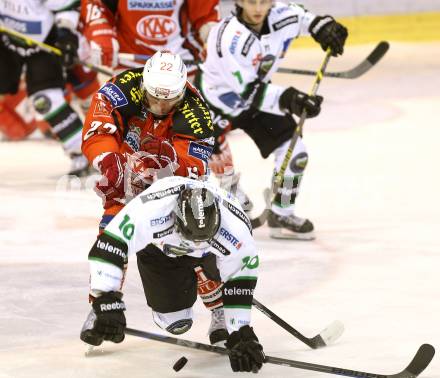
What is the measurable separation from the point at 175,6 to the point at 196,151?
2604 mm

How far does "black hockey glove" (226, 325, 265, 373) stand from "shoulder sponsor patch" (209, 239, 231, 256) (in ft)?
0.71

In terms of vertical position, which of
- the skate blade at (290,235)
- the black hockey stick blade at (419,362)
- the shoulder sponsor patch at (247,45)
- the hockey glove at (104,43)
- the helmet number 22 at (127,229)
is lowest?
the skate blade at (290,235)

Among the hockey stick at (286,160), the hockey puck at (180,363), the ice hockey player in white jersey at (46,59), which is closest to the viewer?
the hockey puck at (180,363)

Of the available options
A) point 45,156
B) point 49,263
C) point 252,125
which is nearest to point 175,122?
point 49,263

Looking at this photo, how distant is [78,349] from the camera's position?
3.67 meters

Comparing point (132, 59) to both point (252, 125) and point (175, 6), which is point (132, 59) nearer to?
point (175, 6)

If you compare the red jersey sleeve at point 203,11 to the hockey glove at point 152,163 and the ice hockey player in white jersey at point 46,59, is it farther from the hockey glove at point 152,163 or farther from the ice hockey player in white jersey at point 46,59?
the hockey glove at point 152,163

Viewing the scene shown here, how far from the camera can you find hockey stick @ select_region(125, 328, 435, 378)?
3266mm

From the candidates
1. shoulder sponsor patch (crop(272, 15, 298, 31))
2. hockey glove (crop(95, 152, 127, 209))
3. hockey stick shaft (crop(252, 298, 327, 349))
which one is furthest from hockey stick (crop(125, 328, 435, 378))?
shoulder sponsor patch (crop(272, 15, 298, 31))

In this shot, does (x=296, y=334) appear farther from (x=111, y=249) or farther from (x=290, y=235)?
(x=290, y=235)

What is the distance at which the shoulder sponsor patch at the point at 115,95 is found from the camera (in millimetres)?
3783

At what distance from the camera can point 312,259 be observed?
4.96m

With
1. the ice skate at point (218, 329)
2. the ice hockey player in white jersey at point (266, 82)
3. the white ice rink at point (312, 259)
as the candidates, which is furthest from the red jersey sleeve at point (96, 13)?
the ice skate at point (218, 329)

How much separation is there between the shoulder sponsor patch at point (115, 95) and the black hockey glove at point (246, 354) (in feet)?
2.98
